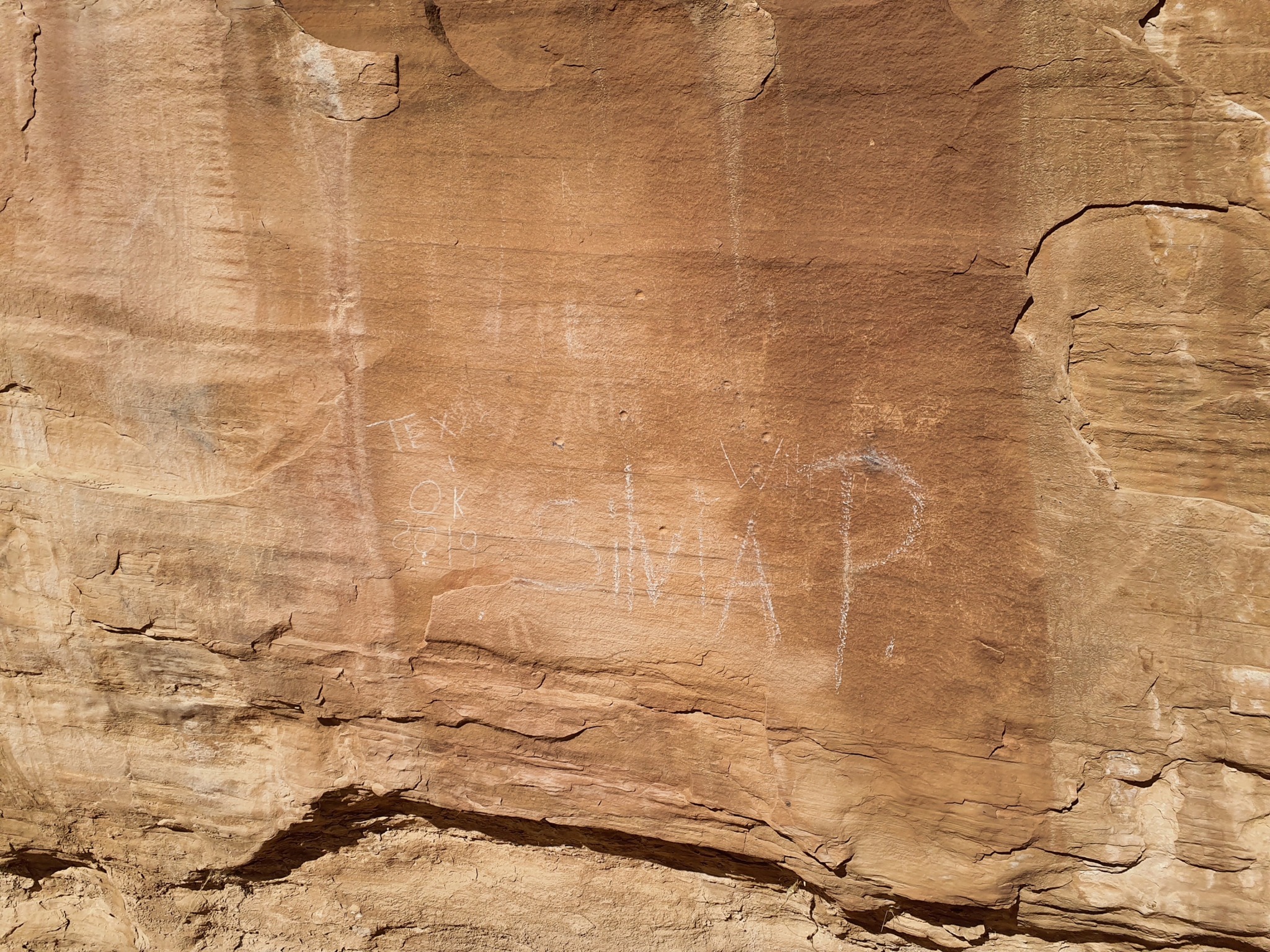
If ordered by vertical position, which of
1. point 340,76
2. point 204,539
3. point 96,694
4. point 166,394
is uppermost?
point 340,76

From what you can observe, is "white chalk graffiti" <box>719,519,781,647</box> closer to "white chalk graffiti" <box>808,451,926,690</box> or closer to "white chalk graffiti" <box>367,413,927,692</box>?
"white chalk graffiti" <box>367,413,927,692</box>

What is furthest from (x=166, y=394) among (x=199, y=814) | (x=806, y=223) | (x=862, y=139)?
(x=862, y=139)

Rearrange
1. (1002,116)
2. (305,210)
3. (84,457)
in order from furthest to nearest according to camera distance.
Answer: (84,457) < (305,210) < (1002,116)

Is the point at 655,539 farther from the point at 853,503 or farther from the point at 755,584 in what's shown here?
the point at 853,503

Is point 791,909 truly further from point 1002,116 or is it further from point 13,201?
point 13,201

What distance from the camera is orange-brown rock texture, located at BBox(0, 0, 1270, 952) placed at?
271 cm

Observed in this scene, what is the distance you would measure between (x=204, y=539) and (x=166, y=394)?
1.94 ft

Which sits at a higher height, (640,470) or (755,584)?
(640,470)

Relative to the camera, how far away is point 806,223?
2.82 metres

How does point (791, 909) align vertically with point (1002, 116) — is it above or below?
below

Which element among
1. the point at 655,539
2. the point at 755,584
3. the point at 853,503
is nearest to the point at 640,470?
the point at 655,539

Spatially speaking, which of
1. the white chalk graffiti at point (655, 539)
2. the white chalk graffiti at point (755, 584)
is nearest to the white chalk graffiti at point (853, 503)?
the white chalk graffiti at point (655, 539)

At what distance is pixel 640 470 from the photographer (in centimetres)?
306

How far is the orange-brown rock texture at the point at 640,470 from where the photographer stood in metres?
2.71
